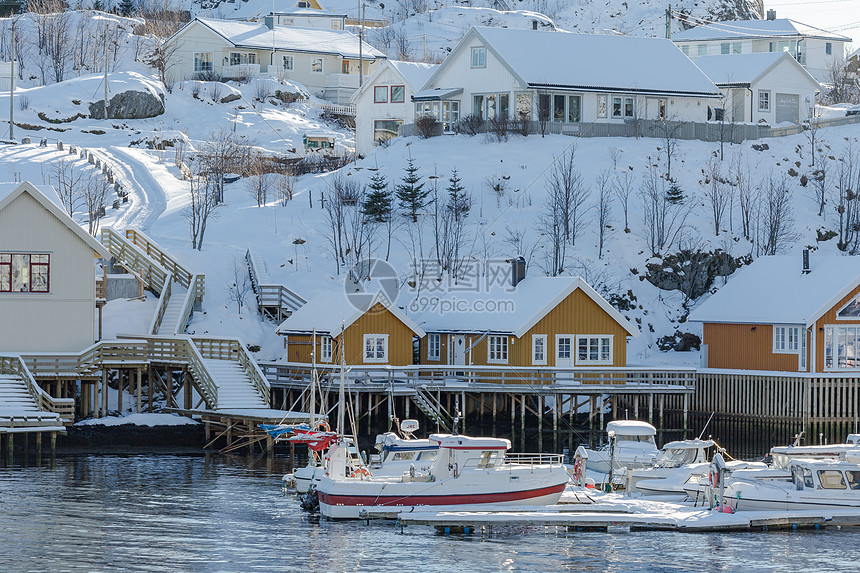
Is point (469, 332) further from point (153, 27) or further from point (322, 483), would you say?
point (153, 27)

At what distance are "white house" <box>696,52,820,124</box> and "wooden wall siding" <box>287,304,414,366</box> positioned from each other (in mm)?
42351

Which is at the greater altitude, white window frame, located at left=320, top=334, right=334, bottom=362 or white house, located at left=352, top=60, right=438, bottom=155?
white house, located at left=352, top=60, right=438, bottom=155

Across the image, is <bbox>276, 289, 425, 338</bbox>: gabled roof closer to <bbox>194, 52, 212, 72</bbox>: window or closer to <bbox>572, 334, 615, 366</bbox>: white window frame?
<bbox>572, 334, 615, 366</bbox>: white window frame

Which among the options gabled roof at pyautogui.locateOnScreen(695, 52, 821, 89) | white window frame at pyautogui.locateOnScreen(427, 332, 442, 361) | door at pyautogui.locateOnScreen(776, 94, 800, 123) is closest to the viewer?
white window frame at pyautogui.locateOnScreen(427, 332, 442, 361)

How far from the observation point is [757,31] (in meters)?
127

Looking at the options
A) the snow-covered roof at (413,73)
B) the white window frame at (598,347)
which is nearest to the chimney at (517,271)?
the white window frame at (598,347)

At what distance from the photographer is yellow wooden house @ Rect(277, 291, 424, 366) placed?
5291cm

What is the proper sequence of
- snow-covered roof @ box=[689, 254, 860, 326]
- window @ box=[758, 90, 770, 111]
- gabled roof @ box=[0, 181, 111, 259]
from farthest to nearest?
window @ box=[758, 90, 770, 111], snow-covered roof @ box=[689, 254, 860, 326], gabled roof @ box=[0, 181, 111, 259]

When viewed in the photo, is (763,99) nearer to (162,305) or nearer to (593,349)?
(593,349)

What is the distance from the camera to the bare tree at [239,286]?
200 feet

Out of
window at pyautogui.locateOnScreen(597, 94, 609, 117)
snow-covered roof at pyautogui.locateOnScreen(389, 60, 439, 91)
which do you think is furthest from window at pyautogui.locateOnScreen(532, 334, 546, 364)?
snow-covered roof at pyautogui.locateOnScreen(389, 60, 439, 91)

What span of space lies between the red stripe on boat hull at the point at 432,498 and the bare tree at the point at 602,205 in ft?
118

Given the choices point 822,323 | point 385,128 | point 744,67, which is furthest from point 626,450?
point 744,67

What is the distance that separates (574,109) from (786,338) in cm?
3088
